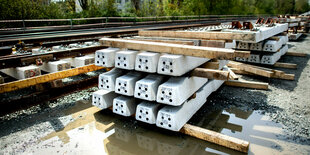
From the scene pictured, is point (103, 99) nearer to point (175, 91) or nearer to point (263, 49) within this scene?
point (175, 91)

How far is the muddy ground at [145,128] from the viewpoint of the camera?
3.32 metres

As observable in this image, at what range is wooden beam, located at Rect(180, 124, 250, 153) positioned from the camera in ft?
10.3

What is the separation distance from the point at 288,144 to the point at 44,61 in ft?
17.9

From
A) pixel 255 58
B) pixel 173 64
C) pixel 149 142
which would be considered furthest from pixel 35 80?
pixel 255 58

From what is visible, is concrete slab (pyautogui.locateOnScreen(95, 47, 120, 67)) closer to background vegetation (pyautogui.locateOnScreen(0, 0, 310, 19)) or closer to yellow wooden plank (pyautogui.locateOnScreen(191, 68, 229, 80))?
yellow wooden plank (pyautogui.locateOnScreen(191, 68, 229, 80))

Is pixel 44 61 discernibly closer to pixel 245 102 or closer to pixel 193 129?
pixel 193 129

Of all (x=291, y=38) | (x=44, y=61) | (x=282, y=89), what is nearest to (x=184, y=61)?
(x=44, y=61)

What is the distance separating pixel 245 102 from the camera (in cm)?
518

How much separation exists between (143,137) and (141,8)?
1264 inches

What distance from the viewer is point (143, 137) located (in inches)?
144

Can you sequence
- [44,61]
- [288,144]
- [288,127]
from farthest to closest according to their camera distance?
[44,61] → [288,127] → [288,144]

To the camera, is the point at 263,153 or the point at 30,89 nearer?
the point at 263,153

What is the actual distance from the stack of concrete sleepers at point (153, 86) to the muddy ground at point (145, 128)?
32 cm

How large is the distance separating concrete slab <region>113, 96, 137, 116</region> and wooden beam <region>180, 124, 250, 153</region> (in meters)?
1.06
